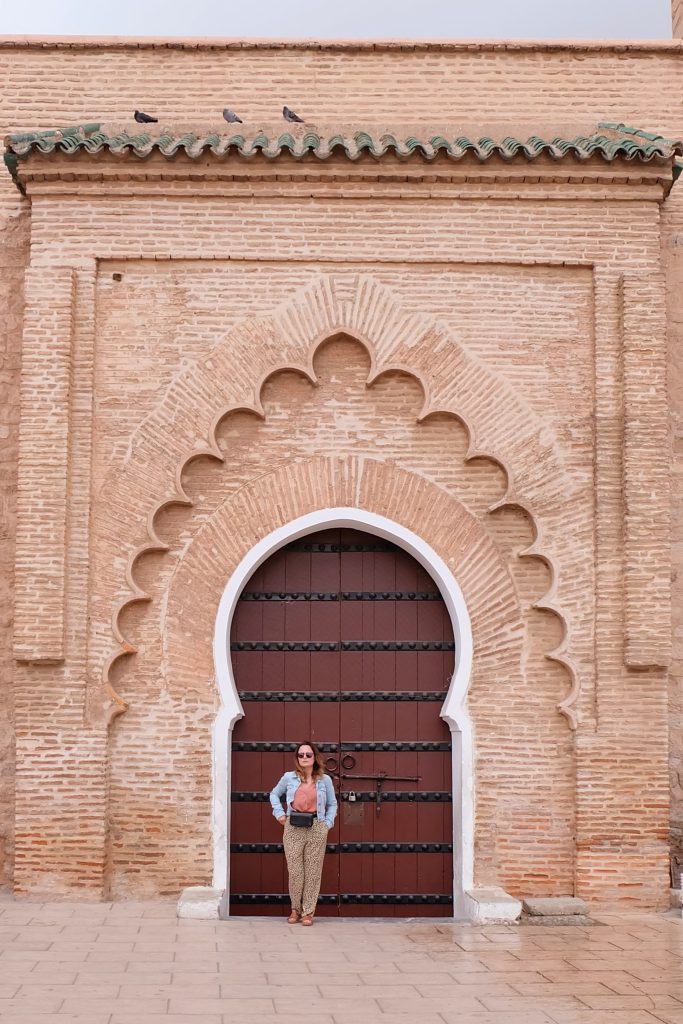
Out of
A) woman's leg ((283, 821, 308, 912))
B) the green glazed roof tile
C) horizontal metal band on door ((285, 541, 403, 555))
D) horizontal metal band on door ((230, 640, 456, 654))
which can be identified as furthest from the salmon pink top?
the green glazed roof tile

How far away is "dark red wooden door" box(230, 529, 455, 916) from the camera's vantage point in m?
7.80

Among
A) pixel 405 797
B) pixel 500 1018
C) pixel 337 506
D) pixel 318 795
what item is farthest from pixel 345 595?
pixel 500 1018

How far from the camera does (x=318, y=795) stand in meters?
7.07

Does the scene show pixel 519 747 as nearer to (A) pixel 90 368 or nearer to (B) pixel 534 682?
(B) pixel 534 682

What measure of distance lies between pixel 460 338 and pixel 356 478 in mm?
1066

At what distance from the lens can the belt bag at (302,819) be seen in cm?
701

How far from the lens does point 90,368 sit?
25.2 ft

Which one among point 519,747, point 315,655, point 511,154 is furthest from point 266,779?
point 511,154

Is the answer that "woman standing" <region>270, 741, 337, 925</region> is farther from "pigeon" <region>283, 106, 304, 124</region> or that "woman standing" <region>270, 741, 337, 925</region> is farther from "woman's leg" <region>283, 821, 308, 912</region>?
"pigeon" <region>283, 106, 304, 124</region>

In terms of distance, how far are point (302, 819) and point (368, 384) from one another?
264cm

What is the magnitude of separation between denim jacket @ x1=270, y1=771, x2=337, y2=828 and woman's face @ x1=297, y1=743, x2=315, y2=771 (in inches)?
4.9

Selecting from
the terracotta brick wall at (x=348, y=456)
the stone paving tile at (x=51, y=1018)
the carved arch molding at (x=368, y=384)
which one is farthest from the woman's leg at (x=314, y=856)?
the stone paving tile at (x=51, y=1018)

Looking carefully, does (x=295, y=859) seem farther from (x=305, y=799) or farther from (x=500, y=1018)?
(x=500, y=1018)

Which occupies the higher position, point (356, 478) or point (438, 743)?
point (356, 478)
